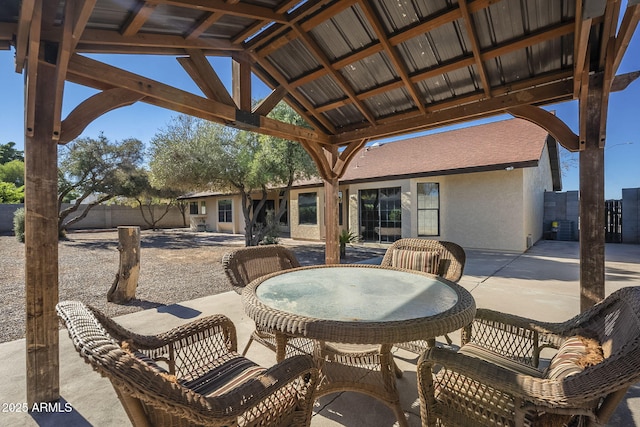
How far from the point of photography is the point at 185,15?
2650mm

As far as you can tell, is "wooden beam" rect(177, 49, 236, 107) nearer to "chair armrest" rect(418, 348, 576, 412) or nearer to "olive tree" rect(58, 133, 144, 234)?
"chair armrest" rect(418, 348, 576, 412)

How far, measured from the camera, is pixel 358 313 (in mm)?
1791

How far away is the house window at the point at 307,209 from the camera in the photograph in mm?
13898

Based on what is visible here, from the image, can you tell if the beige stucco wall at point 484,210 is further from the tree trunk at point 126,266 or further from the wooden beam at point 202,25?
the wooden beam at point 202,25

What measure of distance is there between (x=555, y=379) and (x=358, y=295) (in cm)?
114

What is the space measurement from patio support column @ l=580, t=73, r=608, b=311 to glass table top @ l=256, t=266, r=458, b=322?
1588 millimetres

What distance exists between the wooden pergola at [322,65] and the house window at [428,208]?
760 centimetres

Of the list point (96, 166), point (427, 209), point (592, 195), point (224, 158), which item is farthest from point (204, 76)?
point (96, 166)

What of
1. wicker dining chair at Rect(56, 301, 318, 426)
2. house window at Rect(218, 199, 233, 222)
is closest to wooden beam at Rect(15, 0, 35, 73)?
wicker dining chair at Rect(56, 301, 318, 426)

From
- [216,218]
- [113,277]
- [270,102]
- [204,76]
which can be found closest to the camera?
[204,76]

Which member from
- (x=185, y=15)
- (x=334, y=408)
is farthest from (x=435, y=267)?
(x=185, y=15)

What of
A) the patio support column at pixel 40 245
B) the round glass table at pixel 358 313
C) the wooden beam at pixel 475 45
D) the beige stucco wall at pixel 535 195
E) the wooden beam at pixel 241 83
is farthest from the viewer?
the beige stucco wall at pixel 535 195

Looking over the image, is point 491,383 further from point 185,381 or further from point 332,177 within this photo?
point 332,177

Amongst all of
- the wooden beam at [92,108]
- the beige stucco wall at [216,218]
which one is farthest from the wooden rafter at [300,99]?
the beige stucco wall at [216,218]
